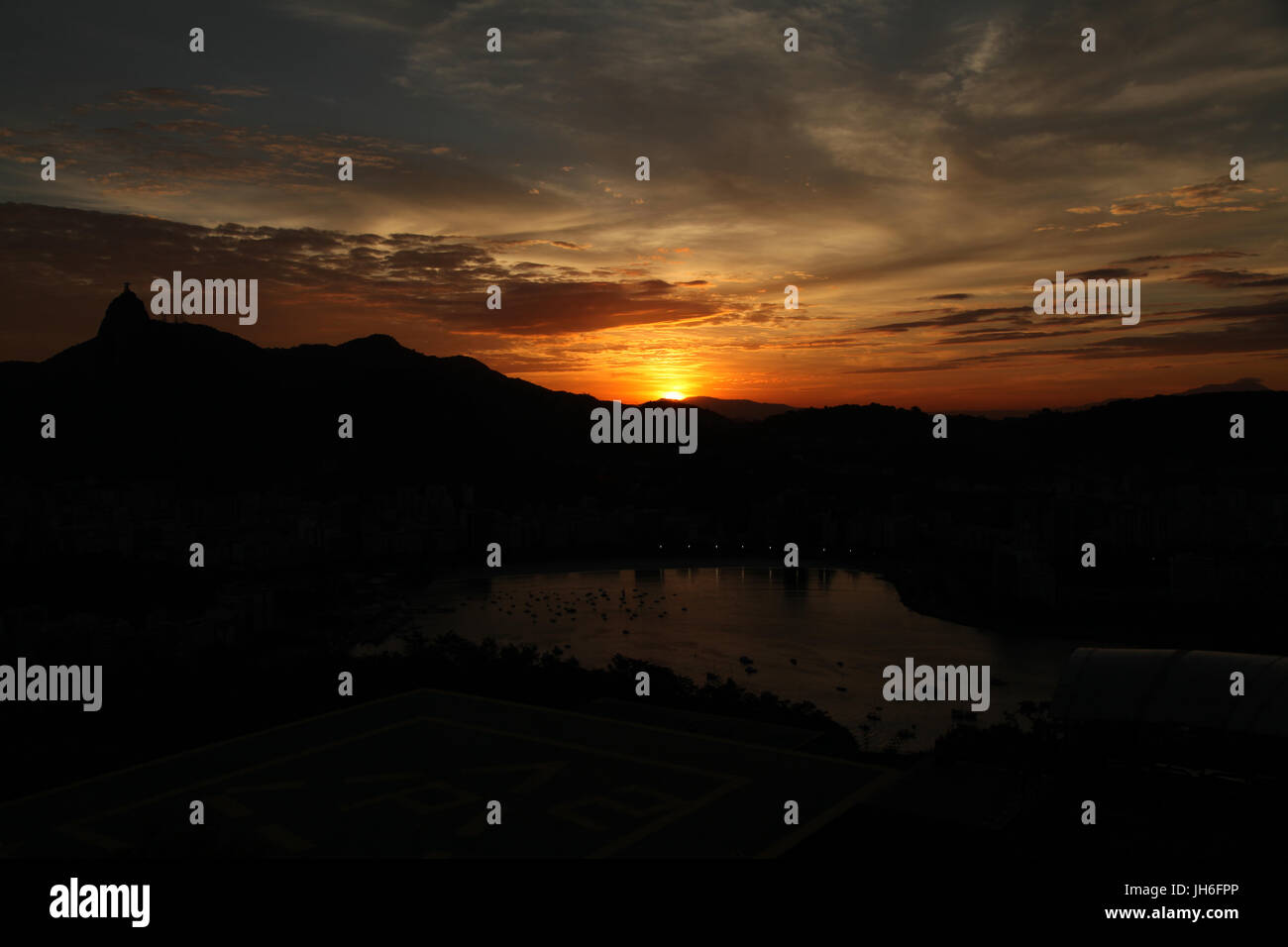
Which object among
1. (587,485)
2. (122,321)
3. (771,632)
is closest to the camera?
(771,632)

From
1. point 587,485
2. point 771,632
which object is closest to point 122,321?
point 587,485

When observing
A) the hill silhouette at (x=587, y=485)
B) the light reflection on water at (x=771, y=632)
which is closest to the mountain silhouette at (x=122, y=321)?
the hill silhouette at (x=587, y=485)

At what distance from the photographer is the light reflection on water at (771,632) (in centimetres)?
946

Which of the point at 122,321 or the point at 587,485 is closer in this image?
the point at 122,321

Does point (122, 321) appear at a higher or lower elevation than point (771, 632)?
higher

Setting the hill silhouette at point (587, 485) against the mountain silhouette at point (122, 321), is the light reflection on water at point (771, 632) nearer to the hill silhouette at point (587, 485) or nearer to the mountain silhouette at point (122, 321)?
the hill silhouette at point (587, 485)

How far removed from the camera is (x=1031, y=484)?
23.4 metres

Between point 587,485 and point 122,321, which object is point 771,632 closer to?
point 587,485

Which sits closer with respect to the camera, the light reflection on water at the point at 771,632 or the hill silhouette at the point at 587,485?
the light reflection on water at the point at 771,632

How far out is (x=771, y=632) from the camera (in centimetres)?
1347

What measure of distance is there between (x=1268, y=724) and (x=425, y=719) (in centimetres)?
369

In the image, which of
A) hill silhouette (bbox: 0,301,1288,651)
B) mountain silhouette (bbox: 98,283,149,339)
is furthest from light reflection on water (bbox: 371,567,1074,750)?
mountain silhouette (bbox: 98,283,149,339)
